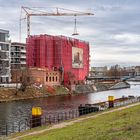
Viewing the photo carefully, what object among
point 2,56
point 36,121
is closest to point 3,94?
point 2,56

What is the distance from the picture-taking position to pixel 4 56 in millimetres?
162500

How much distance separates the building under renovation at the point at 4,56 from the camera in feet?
Result: 527

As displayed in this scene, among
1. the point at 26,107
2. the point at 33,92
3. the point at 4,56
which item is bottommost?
the point at 26,107

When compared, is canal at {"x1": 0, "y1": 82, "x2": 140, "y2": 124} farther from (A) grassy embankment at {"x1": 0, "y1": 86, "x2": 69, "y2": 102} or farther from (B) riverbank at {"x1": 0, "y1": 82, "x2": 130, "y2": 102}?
(B) riverbank at {"x1": 0, "y1": 82, "x2": 130, "y2": 102}

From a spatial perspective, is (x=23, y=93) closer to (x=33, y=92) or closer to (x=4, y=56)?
(x=33, y=92)

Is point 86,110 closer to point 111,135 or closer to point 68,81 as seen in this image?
point 111,135

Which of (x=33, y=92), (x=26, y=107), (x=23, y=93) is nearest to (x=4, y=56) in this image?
(x=33, y=92)

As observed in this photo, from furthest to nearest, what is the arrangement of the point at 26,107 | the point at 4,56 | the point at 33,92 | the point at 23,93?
1. the point at 4,56
2. the point at 33,92
3. the point at 23,93
4. the point at 26,107

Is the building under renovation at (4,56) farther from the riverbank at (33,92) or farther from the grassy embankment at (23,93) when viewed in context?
the grassy embankment at (23,93)

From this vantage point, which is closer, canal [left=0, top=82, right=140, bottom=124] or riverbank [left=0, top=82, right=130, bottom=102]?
canal [left=0, top=82, right=140, bottom=124]

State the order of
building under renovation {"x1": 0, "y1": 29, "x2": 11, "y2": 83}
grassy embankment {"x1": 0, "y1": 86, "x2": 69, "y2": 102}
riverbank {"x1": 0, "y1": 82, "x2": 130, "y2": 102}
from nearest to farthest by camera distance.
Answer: grassy embankment {"x1": 0, "y1": 86, "x2": 69, "y2": 102}, riverbank {"x1": 0, "y1": 82, "x2": 130, "y2": 102}, building under renovation {"x1": 0, "y1": 29, "x2": 11, "y2": 83}

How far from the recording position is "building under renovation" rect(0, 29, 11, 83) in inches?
6322

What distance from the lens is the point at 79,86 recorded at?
636ft

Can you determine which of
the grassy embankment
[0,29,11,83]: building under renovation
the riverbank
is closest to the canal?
the grassy embankment
